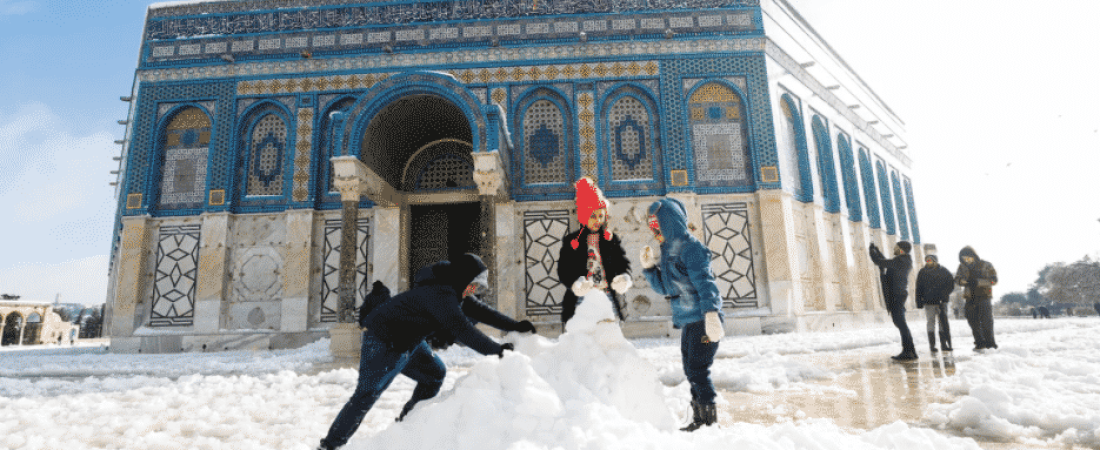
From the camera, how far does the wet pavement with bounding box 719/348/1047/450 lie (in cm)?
326

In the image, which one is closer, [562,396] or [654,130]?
[562,396]

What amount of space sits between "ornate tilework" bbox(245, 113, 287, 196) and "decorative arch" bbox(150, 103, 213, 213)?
113cm

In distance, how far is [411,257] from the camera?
42.7ft

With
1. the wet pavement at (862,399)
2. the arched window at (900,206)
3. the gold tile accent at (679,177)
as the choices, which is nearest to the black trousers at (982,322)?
the wet pavement at (862,399)

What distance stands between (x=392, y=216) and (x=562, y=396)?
10674mm

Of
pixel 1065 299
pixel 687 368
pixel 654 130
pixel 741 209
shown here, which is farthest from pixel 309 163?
pixel 1065 299

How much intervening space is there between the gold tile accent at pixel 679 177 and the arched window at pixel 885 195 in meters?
10.9

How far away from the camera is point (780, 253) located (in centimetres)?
1191

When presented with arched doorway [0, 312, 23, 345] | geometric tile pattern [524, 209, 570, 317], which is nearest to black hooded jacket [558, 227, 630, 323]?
geometric tile pattern [524, 209, 570, 317]

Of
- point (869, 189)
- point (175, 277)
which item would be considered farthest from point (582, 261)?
point (869, 189)

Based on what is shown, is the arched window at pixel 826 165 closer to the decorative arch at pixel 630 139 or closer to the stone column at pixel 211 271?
the decorative arch at pixel 630 139

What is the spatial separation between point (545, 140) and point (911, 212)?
57.2 ft

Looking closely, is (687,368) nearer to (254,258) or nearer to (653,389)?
(653,389)

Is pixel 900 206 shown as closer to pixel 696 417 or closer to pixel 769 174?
pixel 769 174
